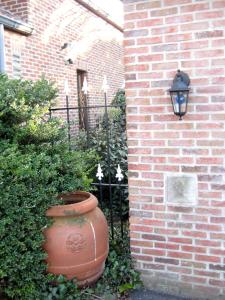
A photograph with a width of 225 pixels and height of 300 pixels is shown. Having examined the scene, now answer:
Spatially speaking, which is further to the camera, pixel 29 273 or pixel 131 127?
pixel 131 127

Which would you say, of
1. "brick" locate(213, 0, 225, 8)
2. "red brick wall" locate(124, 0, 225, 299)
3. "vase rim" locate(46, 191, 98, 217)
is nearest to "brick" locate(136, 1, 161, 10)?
"red brick wall" locate(124, 0, 225, 299)

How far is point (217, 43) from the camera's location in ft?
8.14

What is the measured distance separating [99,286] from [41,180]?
39.7 inches

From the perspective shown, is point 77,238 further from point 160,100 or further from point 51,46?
point 51,46

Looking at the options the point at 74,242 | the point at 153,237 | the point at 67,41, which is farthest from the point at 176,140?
the point at 67,41

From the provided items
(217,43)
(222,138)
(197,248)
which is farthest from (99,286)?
(217,43)

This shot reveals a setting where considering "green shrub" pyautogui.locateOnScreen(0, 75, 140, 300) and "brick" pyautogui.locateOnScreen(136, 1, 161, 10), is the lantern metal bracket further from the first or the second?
"green shrub" pyautogui.locateOnScreen(0, 75, 140, 300)

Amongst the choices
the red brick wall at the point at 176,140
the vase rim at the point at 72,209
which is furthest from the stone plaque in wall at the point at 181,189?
the vase rim at the point at 72,209

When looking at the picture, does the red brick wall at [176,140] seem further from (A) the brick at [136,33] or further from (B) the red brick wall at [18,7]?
(B) the red brick wall at [18,7]

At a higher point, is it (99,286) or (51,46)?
(51,46)

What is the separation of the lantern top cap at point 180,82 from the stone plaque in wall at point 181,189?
25.7 inches

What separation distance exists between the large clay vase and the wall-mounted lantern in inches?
39.3

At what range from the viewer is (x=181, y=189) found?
2725 mm

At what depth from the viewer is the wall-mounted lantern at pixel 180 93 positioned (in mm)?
2490
